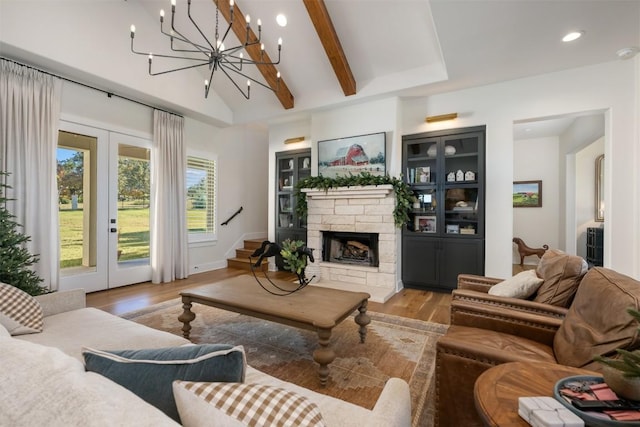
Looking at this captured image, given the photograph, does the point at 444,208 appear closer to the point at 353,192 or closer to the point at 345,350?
the point at 353,192

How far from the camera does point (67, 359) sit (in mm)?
749

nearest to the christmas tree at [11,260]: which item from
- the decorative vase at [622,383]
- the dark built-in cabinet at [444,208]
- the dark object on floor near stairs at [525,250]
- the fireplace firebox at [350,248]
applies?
the fireplace firebox at [350,248]

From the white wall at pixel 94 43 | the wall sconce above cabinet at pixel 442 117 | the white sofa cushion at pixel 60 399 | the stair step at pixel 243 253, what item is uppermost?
the white wall at pixel 94 43

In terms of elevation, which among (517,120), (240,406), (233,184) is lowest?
(240,406)

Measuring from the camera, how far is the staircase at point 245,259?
595 cm

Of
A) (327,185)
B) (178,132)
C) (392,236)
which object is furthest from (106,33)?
(392,236)

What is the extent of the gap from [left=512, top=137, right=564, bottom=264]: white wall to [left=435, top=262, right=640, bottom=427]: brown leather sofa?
577cm

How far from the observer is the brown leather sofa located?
4.17 feet

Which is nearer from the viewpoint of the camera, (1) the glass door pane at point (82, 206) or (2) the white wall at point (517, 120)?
(2) the white wall at point (517, 120)

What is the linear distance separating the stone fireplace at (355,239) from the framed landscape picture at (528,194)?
4213mm

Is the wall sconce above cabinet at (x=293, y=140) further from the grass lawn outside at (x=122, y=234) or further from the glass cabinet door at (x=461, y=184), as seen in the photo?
the grass lawn outside at (x=122, y=234)

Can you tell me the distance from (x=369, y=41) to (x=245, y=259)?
455 cm

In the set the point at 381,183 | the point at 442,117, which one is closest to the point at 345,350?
the point at 381,183

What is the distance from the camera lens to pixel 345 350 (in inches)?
98.6
